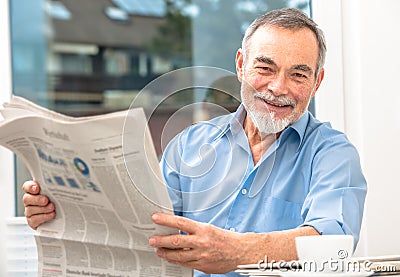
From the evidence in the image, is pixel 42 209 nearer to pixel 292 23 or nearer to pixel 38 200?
pixel 38 200

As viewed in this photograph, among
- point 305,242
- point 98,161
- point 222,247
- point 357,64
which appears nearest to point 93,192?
point 98,161

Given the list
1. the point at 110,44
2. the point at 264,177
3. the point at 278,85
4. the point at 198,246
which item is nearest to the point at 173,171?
the point at 264,177

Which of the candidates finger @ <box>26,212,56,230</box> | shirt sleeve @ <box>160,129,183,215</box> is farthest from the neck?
finger @ <box>26,212,56,230</box>

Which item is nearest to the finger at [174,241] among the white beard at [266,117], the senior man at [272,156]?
the senior man at [272,156]

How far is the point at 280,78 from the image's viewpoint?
A: 5.47ft

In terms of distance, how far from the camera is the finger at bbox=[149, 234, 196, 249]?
1.24 m

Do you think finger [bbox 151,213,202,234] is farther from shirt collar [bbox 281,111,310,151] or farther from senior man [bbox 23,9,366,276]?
shirt collar [bbox 281,111,310,151]

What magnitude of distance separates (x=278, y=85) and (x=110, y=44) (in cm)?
136

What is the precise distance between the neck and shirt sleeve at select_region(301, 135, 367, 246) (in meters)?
0.14

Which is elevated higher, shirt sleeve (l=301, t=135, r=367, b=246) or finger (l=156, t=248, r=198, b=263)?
shirt sleeve (l=301, t=135, r=367, b=246)

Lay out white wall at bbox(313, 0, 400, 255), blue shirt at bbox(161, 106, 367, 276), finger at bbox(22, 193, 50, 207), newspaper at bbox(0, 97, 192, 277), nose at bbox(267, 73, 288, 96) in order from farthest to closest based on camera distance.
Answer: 1. white wall at bbox(313, 0, 400, 255)
2. nose at bbox(267, 73, 288, 96)
3. blue shirt at bbox(161, 106, 367, 276)
4. finger at bbox(22, 193, 50, 207)
5. newspaper at bbox(0, 97, 192, 277)

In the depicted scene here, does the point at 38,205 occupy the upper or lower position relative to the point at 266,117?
lower

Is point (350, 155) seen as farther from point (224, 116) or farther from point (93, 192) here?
point (93, 192)

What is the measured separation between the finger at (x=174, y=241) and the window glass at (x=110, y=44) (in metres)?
1.23
